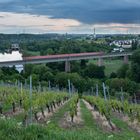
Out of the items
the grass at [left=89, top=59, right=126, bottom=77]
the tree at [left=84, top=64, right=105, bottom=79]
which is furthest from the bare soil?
the grass at [left=89, top=59, right=126, bottom=77]

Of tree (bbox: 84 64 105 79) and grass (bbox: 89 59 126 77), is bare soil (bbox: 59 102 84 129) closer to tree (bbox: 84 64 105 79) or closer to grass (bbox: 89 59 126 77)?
tree (bbox: 84 64 105 79)

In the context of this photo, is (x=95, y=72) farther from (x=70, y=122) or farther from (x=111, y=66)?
(x=70, y=122)

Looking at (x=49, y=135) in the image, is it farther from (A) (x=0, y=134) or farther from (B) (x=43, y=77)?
(B) (x=43, y=77)

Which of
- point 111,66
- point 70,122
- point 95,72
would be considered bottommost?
point 111,66

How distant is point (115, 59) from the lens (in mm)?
138000

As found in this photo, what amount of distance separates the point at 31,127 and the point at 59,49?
12820 centimetres

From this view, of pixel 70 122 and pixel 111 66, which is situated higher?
pixel 70 122

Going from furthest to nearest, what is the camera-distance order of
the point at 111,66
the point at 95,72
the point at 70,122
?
1. the point at 111,66
2. the point at 95,72
3. the point at 70,122

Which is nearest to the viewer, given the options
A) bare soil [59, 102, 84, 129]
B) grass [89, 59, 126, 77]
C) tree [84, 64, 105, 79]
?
bare soil [59, 102, 84, 129]

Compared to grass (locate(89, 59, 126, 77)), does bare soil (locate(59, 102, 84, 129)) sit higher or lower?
higher

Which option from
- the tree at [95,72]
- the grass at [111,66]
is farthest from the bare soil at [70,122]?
the grass at [111,66]

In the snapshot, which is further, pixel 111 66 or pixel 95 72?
pixel 111 66

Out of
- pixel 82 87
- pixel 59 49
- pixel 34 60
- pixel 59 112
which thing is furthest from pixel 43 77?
pixel 59 49

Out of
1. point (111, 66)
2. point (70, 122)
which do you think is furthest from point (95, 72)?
point (70, 122)
